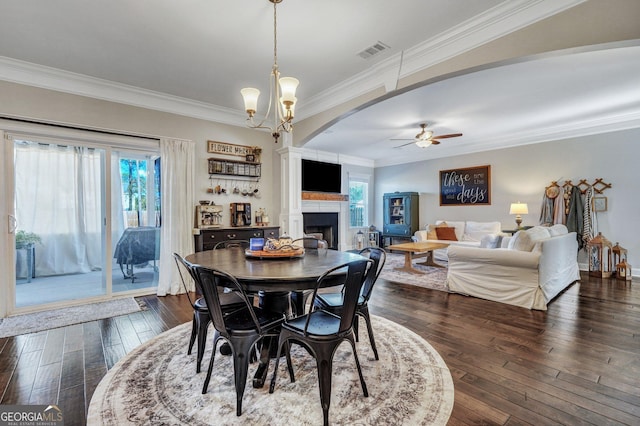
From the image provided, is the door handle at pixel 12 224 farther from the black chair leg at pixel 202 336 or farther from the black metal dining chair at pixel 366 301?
the black metal dining chair at pixel 366 301

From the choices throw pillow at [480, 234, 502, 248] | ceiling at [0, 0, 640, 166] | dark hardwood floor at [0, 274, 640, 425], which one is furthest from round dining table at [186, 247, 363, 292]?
throw pillow at [480, 234, 502, 248]

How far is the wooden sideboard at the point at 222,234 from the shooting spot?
4102 mm

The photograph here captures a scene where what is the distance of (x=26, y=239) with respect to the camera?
343 centimetres

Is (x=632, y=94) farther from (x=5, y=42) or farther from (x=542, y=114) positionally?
(x=5, y=42)

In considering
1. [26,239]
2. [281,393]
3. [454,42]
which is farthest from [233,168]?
[281,393]

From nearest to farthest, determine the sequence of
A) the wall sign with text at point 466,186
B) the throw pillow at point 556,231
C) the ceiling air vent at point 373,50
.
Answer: the ceiling air vent at point 373,50 → the throw pillow at point 556,231 → the wall sign with text at point 466,186

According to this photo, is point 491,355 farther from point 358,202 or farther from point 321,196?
point 358,202

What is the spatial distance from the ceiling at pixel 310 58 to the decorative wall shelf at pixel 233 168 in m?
0.67

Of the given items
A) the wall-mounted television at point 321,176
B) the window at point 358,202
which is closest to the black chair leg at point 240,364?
the wall-mounted television at point 321,176

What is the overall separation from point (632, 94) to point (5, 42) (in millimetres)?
7538

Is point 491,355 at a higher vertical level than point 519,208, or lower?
lower

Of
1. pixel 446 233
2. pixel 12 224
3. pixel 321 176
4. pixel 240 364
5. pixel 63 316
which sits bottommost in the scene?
pixel 63 316

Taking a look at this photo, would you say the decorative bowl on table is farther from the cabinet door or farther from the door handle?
the cabinet door

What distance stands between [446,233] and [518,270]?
3396 mm
